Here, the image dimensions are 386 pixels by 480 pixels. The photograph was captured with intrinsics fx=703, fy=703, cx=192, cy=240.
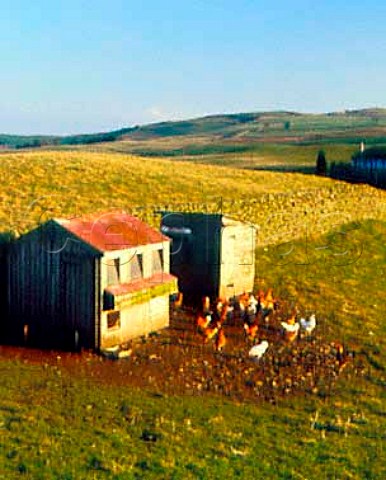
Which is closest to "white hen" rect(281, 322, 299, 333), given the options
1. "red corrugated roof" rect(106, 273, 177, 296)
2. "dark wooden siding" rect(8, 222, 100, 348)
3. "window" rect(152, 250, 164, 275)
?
"red corrugated roof" rect(106, 273, 177, 296)

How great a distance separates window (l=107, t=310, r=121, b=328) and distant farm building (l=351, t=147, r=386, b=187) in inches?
1996

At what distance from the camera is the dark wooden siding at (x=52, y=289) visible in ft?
72.7

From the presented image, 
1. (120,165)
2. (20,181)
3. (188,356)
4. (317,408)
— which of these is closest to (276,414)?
(317,408)

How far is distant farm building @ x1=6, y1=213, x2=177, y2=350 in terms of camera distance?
22031mm

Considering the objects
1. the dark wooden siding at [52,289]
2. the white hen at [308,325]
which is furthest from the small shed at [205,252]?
the dark wooden siding at [52,289]

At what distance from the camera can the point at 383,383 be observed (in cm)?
2130

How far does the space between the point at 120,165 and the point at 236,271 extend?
3792 centimetres

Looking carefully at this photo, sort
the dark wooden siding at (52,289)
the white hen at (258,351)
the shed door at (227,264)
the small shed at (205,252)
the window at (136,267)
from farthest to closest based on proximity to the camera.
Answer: the shed door at (227,264), the small shed at (205,252), the window at (136,267), the dark wooden siding at (52,289), the white hen at (258,351)

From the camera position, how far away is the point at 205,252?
2897cm

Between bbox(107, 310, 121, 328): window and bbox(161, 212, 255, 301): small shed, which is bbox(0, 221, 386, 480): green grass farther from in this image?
bbox(161, 212, 255, 301): small shed

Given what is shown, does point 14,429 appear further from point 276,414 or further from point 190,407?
point 276,414

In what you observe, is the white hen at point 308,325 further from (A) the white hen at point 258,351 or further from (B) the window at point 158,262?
(B) the window at point 158,262

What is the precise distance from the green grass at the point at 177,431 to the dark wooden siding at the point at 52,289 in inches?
80.0

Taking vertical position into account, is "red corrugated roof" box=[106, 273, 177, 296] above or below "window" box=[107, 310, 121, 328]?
above
